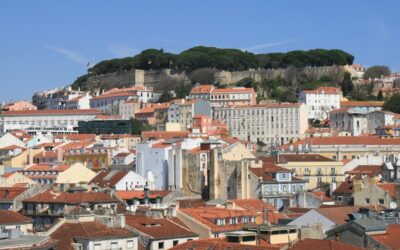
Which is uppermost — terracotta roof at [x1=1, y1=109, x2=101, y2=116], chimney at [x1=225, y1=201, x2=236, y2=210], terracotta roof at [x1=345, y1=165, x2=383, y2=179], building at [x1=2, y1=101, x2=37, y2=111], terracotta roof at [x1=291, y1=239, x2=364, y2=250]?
building at [x1=2, y1=101, x2=37, y2=111]

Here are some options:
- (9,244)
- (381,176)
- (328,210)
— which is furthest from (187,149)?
(9,244)

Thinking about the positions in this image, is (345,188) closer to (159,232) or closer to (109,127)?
(159,232)

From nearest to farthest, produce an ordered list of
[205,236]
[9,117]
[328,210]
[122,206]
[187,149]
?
1. [205,236]
2. [328,210]
3. [122,206]
4. [187,149]
5. [9,117]

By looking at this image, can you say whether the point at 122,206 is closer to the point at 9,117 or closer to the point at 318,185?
the point at 318,185

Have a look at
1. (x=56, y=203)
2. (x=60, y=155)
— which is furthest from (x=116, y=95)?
(x=56, y=203)

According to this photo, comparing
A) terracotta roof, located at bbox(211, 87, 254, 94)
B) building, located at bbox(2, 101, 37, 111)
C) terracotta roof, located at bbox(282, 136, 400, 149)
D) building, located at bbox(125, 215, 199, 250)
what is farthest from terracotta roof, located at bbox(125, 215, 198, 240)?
building, located at bbox(2, 101, 37, 111)

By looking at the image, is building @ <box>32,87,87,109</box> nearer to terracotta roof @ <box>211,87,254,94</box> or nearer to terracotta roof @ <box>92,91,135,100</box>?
terracotta roof @ <box>92,91,135,100</box>
